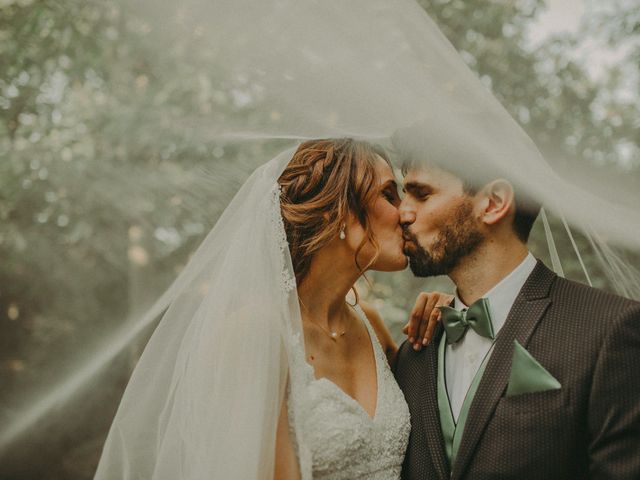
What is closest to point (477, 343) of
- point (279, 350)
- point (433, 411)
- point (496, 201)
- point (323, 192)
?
point (433, 411)

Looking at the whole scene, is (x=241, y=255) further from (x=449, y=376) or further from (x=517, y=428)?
(x=517, y=428)

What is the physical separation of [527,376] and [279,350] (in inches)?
33.7

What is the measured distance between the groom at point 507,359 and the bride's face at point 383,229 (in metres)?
0.09

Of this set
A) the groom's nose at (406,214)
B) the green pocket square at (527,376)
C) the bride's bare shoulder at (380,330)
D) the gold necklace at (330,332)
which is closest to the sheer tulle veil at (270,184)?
the groom's nose at (406,214)

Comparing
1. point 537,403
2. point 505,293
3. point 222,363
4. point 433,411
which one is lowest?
point 433,411

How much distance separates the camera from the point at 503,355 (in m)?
2.08

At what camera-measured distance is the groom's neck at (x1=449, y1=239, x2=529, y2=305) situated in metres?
2.31

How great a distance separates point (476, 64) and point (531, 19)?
0.46 metres

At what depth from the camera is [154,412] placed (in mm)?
2148

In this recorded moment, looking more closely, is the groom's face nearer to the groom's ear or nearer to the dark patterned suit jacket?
the groom's ear

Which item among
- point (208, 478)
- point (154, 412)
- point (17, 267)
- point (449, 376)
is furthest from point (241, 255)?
point (17, 267)

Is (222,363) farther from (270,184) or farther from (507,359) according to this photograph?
(507,359)

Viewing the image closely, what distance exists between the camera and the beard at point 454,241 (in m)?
2.33

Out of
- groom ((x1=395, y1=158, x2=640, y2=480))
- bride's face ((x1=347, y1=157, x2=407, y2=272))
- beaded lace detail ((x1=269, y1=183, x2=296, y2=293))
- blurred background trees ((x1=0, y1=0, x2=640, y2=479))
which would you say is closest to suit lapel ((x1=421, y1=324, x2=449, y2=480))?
groom ((x1=395, y1=158, x2=640, y2=480))
